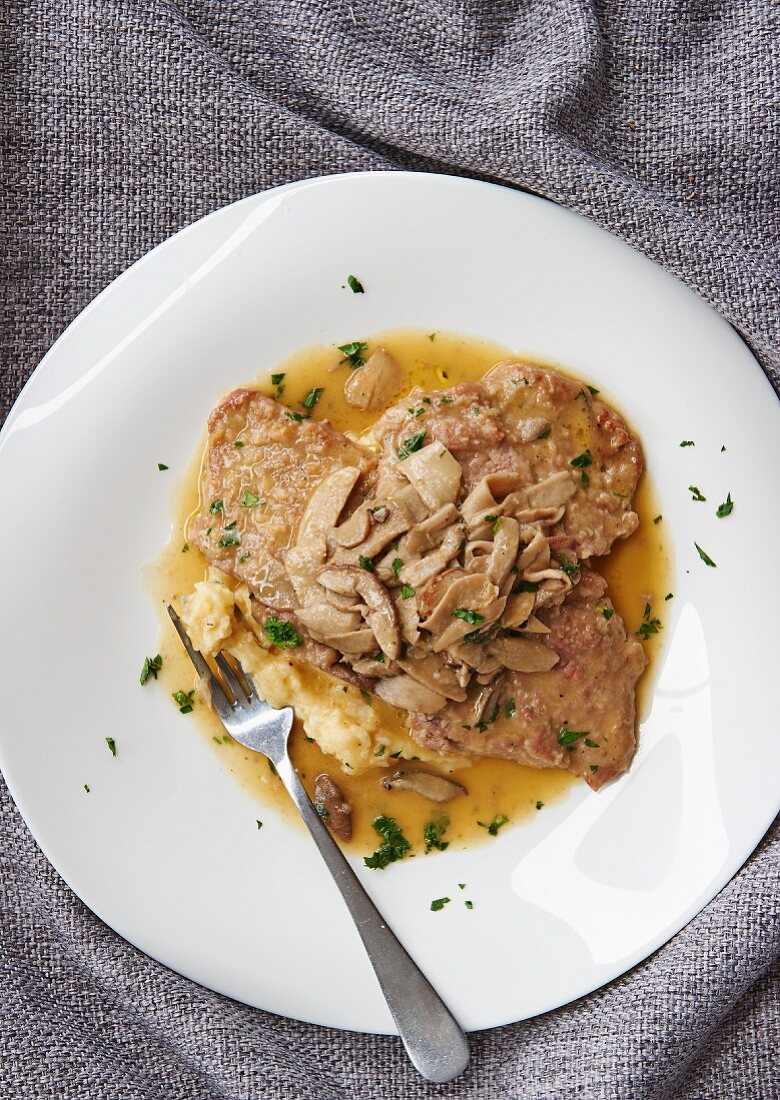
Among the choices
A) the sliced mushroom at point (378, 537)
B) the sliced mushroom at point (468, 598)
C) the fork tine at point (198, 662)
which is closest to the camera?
the sliced mushroom at point (468, 598)

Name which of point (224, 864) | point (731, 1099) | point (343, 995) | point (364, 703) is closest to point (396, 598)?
point (364, 703)

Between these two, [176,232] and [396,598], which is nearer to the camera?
[396,598]

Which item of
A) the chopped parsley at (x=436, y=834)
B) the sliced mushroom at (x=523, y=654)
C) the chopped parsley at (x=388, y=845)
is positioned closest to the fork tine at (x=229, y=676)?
the chopped parsley at (x=388, y=845)

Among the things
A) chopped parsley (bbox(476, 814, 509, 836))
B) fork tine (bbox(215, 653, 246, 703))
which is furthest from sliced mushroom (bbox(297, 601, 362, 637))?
chopped parsley (bbox(476, 814, 509, 836))

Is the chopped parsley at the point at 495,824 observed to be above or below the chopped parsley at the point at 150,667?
below

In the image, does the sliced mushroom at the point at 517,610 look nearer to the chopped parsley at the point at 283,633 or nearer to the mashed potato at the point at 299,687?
the mashed potato at the point at 299,687

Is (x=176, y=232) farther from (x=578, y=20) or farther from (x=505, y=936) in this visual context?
(x=505, y=936)
